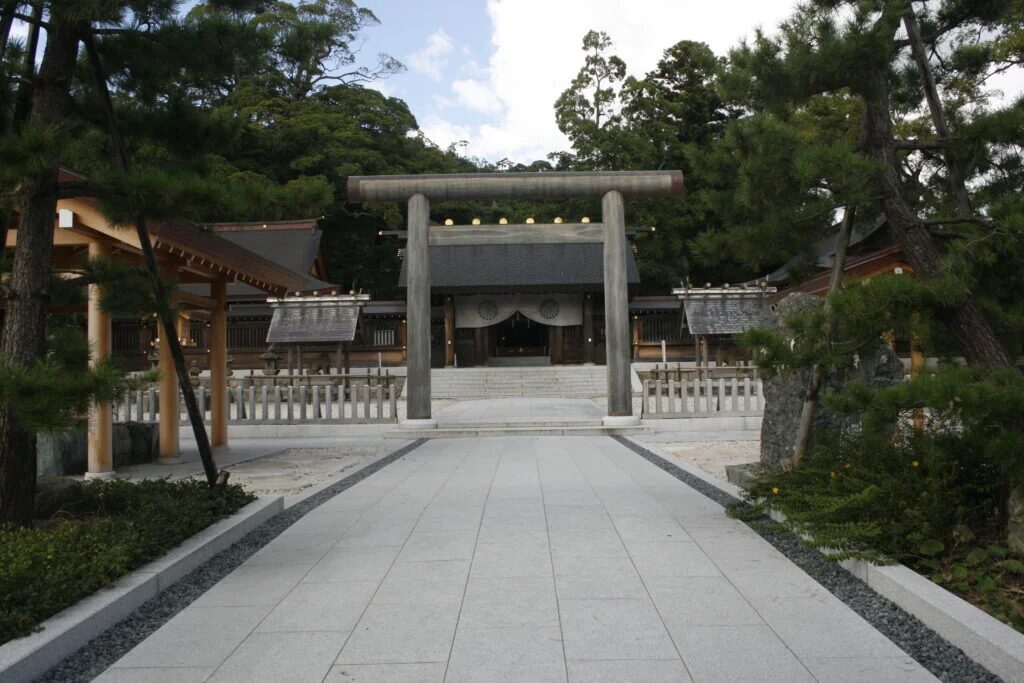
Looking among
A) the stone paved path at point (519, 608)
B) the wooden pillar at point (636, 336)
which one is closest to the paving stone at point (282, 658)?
the stone paved path at point (519, 608)

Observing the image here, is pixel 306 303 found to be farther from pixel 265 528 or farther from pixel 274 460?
pixel 265 528

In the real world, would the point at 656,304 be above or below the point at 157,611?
above

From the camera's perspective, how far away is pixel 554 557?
450 cm

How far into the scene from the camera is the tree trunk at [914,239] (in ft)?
14.5

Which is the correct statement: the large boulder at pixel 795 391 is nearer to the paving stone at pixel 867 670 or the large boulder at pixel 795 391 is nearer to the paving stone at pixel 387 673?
the paving stone at pixel 867 670

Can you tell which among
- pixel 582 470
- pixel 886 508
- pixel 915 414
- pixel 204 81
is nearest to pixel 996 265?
pixel 915 414

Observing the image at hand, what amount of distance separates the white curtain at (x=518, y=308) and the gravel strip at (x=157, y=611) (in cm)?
2094

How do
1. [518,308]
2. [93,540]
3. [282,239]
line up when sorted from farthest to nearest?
[282,239]
[518,308]
[93,540]

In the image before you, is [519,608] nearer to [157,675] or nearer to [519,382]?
[157,675]

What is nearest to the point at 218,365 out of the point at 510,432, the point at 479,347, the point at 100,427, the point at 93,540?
the point at 100,427

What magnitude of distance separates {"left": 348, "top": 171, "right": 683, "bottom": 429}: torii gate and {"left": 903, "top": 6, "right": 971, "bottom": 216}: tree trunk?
262 inches

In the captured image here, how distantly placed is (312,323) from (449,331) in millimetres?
5941

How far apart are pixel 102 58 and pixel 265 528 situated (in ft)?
11.7

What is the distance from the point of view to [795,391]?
22.6ft
